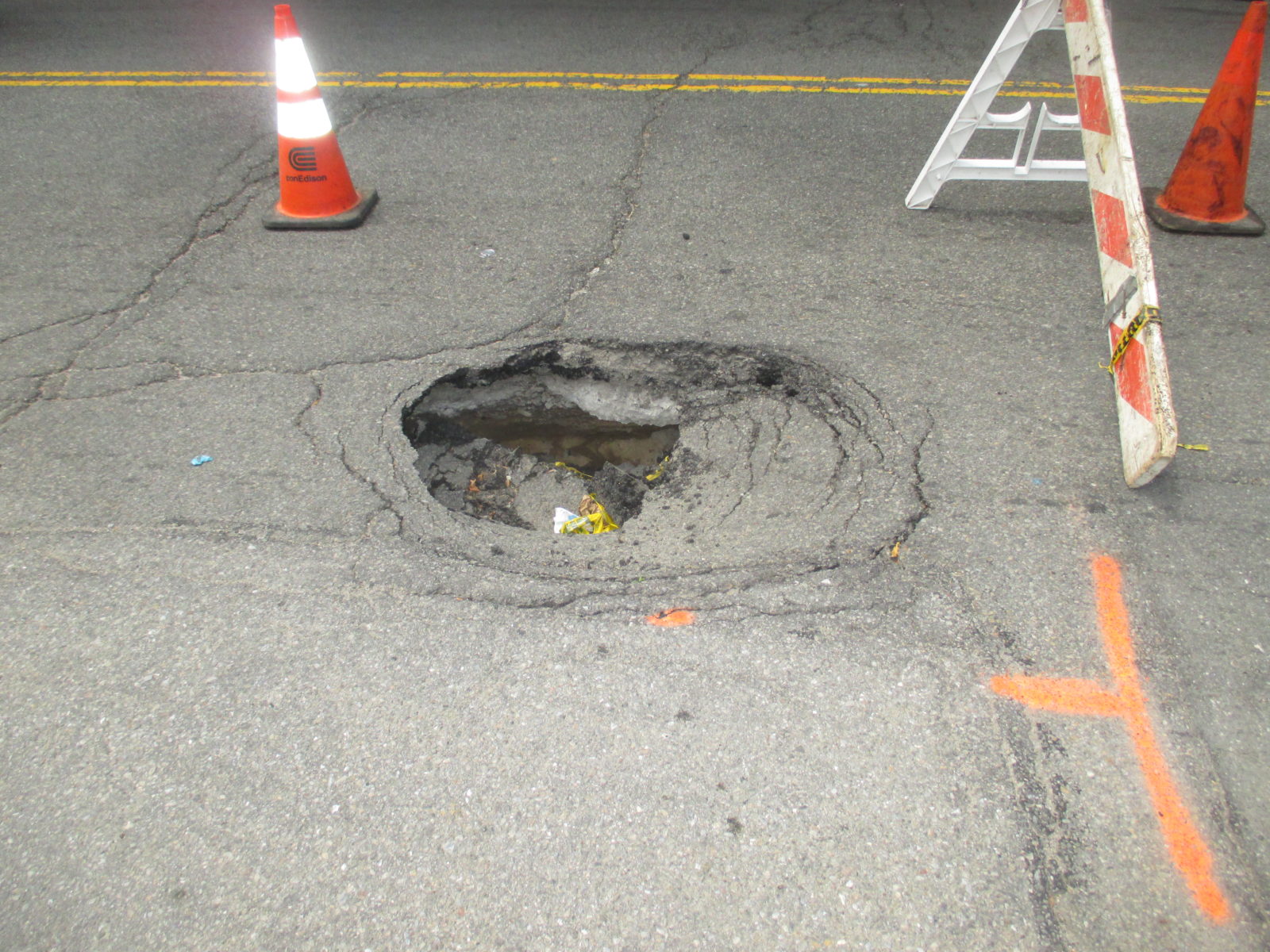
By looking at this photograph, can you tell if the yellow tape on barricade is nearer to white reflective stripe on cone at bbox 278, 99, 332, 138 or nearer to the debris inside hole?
the debris inside hole

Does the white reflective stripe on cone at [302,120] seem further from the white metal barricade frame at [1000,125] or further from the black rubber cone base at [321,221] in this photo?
the white metal barricade frame at [1000,125]

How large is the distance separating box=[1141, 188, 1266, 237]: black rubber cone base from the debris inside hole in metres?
3.15

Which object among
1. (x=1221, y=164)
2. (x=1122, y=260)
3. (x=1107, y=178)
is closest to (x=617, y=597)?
(x=1122, y=260)

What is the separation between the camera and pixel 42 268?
4477 mm

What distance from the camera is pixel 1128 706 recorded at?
2428mm

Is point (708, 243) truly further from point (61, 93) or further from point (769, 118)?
point (61, 93)

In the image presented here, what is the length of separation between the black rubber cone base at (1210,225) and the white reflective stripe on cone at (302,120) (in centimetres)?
459

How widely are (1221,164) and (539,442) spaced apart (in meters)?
4.04

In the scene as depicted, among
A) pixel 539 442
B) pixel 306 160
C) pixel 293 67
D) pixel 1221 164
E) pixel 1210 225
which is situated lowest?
pixel 539 442


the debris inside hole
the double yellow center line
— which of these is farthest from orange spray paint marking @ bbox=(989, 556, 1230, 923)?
the double yellow center line

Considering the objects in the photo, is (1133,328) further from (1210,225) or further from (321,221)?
(321,221)

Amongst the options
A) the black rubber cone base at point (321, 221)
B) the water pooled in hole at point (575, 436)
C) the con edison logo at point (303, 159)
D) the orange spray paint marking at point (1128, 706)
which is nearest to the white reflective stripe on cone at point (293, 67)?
the con edison logo at point (303, 159)

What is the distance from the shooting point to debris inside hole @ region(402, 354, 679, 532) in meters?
3.48

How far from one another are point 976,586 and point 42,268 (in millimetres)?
4907
